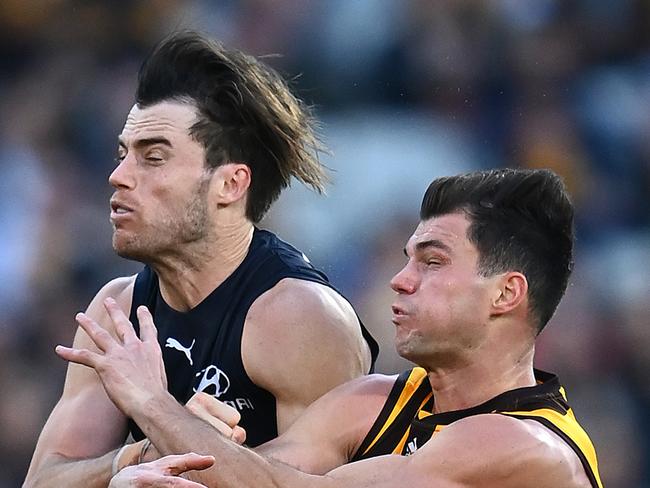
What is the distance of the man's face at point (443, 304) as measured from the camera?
3.87 m

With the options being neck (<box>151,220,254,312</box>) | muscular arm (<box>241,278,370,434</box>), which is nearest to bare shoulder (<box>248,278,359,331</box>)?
muscular arm (<box>241,278,370,434</box>)

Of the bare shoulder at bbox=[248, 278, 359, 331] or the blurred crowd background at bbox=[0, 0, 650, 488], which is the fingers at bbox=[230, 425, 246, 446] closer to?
the bare shoulder at bbox=[248, 278, 359, 331]

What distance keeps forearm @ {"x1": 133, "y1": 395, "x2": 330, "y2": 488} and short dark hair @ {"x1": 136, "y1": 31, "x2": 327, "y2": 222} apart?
1.07m

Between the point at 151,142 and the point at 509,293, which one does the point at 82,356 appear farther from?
the point at 509,293

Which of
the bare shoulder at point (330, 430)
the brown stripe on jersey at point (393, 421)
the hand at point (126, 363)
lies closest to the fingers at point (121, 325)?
the hand at point (126, 363)

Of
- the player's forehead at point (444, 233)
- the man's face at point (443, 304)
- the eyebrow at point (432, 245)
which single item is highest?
the player's forehead at point (444, 233)

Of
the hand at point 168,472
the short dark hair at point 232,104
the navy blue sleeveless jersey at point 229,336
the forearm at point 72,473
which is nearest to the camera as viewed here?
the hand at point 168,472

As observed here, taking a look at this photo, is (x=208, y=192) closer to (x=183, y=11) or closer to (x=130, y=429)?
(x=130, y=429)

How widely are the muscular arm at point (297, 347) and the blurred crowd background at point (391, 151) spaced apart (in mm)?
2467

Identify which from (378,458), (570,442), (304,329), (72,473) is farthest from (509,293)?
(72,473)

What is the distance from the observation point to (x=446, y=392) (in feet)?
13.0

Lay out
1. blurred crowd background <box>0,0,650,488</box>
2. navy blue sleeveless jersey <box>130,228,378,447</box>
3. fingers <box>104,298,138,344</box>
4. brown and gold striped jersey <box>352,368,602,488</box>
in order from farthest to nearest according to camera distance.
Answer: blurred crowd background <box>0,0,650,488</box> → navy blue sleeveless jersey <box>130,228,378,447</box> → fingers <box>104,298,138,344</box> → brown and gold striped jersey <box>352,368,602,488</box>

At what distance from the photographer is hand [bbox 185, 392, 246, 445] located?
3.86 metres

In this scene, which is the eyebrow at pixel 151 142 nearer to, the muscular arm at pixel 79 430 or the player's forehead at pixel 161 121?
the player's forehead at pixel 161 121
